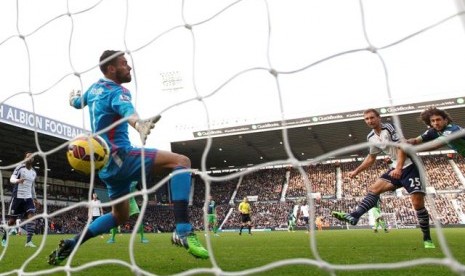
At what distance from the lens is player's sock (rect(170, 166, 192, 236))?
310 centimetres

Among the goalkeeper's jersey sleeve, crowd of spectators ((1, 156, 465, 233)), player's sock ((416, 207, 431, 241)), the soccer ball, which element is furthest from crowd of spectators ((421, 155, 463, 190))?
the soccer ball

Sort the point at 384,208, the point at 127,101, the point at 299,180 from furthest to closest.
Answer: the point at 299,180, the point at 384,208, the point at 127,101

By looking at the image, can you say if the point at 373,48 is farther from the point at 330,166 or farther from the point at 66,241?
the point at 330,166

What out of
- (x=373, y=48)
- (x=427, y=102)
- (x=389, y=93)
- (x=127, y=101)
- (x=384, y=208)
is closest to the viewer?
(x=389, y=93)

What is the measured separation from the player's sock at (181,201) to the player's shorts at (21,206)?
210 inches

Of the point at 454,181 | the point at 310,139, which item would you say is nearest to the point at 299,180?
the point at 310,139

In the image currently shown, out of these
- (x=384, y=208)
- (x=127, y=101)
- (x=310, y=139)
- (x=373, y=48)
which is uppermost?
(x=310, y=139)

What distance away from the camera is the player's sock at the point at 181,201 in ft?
10.2

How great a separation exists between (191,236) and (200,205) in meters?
32.8

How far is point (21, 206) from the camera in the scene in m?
7.72

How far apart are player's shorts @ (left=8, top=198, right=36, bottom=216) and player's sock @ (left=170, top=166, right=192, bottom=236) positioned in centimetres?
534

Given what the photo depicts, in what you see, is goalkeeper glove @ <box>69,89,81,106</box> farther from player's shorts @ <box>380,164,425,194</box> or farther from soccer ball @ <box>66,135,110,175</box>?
player's shorts @ <box>380,164,425,194</box>

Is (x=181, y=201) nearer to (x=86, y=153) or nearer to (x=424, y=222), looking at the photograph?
(x=86, y=153)

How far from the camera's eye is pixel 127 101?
3.13 m
